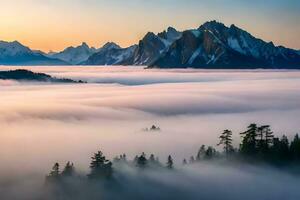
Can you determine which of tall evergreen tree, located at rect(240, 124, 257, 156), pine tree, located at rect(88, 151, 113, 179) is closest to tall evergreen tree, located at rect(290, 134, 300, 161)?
tall evergreen tree, located at rect(240, 124, 257, 156)

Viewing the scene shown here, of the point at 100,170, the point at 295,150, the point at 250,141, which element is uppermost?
the point at 250,141

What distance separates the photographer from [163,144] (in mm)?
184250

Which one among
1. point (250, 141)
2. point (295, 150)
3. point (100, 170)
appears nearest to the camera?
point (100, 170)

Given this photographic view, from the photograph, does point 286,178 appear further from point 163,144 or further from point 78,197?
point 163,144

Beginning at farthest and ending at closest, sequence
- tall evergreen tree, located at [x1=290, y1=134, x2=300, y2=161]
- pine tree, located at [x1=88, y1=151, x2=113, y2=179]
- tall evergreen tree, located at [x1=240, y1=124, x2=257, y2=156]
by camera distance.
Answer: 1. tall evergreen tree, located at [x1=290, y1=134, x2=300, y2=161]
2. tall evergreen tree, located at [x1=240, y1=124, x2=257, y2=156]
3. pine tree, located at [x1=88, y1=151, x2=113, y2=179]

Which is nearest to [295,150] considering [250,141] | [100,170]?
[250,141]

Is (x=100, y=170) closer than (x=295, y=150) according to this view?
Yes

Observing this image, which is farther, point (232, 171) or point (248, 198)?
point (232, 171)

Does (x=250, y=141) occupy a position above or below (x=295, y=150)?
above

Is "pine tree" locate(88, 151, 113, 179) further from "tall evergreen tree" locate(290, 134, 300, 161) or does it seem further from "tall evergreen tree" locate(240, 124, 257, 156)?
"tall evergreen tree" locate(290, 134, 300, 161)

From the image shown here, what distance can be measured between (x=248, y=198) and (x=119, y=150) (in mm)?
88781

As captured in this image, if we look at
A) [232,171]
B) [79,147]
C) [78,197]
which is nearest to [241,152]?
[232,171]

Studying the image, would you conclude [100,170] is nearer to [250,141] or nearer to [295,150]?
[250,141]

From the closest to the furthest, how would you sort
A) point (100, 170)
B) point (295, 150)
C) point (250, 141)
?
point (100, 170)
point (295, 150)
point (250, 141)
